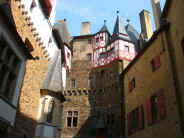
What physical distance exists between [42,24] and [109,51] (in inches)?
465

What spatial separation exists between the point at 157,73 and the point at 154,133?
333 cm

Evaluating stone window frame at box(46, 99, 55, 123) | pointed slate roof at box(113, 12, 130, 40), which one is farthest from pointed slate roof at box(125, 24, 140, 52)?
stone window frame at box(46, 99, 55, 123)

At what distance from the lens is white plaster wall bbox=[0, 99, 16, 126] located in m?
7.77

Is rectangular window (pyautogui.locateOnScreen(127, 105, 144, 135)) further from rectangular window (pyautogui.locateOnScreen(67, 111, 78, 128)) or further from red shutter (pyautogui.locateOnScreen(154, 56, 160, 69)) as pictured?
rectangular window (pyautogui.locateOnScreen(67, 111, 78, 128))

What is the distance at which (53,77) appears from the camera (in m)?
14.4

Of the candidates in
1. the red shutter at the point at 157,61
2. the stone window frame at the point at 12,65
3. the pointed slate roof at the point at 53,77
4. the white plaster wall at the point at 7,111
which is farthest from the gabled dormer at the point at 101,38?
the white plaster wall at the point at 7,111

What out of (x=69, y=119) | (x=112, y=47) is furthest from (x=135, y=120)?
(x=112, y=47)

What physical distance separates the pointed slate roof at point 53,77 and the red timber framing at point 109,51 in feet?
27.9

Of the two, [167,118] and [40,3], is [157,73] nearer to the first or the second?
[167,118]

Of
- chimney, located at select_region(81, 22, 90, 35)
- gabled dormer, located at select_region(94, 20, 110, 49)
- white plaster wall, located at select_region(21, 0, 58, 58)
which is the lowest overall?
white plaster wall, located at select_region(21, 0, 58, 58)

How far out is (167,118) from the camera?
10523mm

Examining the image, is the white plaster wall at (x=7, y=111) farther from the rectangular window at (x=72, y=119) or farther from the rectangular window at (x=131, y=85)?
the rectangular window at (x=72, y=119)

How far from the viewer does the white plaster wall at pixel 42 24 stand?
12.0m

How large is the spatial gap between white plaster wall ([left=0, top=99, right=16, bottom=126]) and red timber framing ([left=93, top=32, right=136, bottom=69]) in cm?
1517
